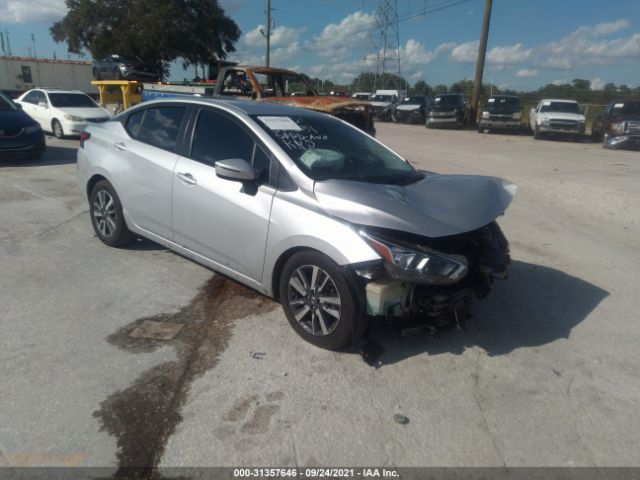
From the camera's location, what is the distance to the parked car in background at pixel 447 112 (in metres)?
26.4

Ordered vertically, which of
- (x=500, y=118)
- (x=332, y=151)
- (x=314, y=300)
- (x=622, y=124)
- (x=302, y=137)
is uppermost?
(x=302, y=137)

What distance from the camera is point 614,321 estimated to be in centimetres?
416

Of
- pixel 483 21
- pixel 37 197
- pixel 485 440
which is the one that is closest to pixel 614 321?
pixel 485 440

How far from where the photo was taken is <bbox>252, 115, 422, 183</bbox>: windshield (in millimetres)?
3844

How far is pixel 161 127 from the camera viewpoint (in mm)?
4781

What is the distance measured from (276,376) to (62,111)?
1402 cm

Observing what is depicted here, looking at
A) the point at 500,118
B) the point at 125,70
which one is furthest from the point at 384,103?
the point at 125,70

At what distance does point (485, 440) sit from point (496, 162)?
477 inches

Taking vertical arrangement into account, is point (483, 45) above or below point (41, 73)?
above

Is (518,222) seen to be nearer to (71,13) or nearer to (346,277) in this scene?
(346,277)

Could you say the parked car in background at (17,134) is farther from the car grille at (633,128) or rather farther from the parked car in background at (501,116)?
the parked car in background at (501,116)

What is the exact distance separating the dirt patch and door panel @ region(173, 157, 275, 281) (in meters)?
0.42

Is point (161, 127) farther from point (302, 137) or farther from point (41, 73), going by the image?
point (41, 73)

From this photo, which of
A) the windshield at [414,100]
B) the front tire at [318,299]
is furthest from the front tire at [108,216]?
the windshield at [414,100]
